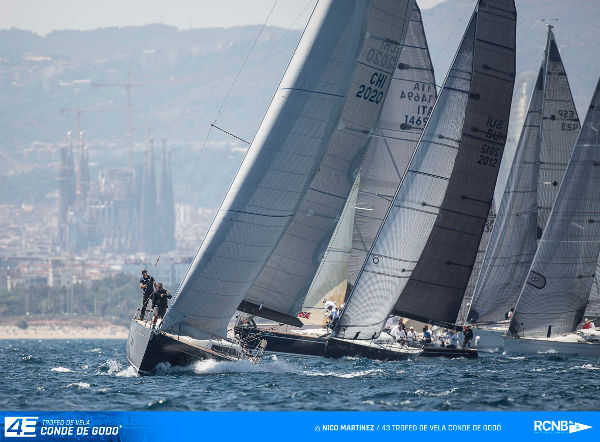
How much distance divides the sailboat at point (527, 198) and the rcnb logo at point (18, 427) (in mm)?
21010

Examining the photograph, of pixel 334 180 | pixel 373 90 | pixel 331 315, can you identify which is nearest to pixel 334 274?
pixel 331 315

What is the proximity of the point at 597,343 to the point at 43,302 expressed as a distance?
11466 centimetres

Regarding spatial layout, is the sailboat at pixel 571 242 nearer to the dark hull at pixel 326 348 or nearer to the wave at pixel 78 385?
the dark hull at pixel 326 348

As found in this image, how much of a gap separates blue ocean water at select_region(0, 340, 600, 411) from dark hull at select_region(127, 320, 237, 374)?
204 millimetres

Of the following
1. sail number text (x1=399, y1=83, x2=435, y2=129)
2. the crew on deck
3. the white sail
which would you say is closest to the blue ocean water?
the crew on deck

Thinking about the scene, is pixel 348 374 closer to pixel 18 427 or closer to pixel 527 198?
pixel 18 427

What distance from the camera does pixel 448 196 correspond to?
87.6 feet

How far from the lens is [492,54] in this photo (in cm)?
2680

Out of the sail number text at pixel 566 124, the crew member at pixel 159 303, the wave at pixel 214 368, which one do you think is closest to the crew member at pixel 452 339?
the wave at pixel 214 368

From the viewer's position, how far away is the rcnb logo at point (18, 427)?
43.8ft

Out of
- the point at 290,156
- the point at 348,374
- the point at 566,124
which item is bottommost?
the point at 348,374

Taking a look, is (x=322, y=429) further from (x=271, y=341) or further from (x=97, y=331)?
(x=97, y=331)

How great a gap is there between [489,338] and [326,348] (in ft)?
25.8

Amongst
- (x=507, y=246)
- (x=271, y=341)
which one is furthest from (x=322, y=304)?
(x=507, y=246)
